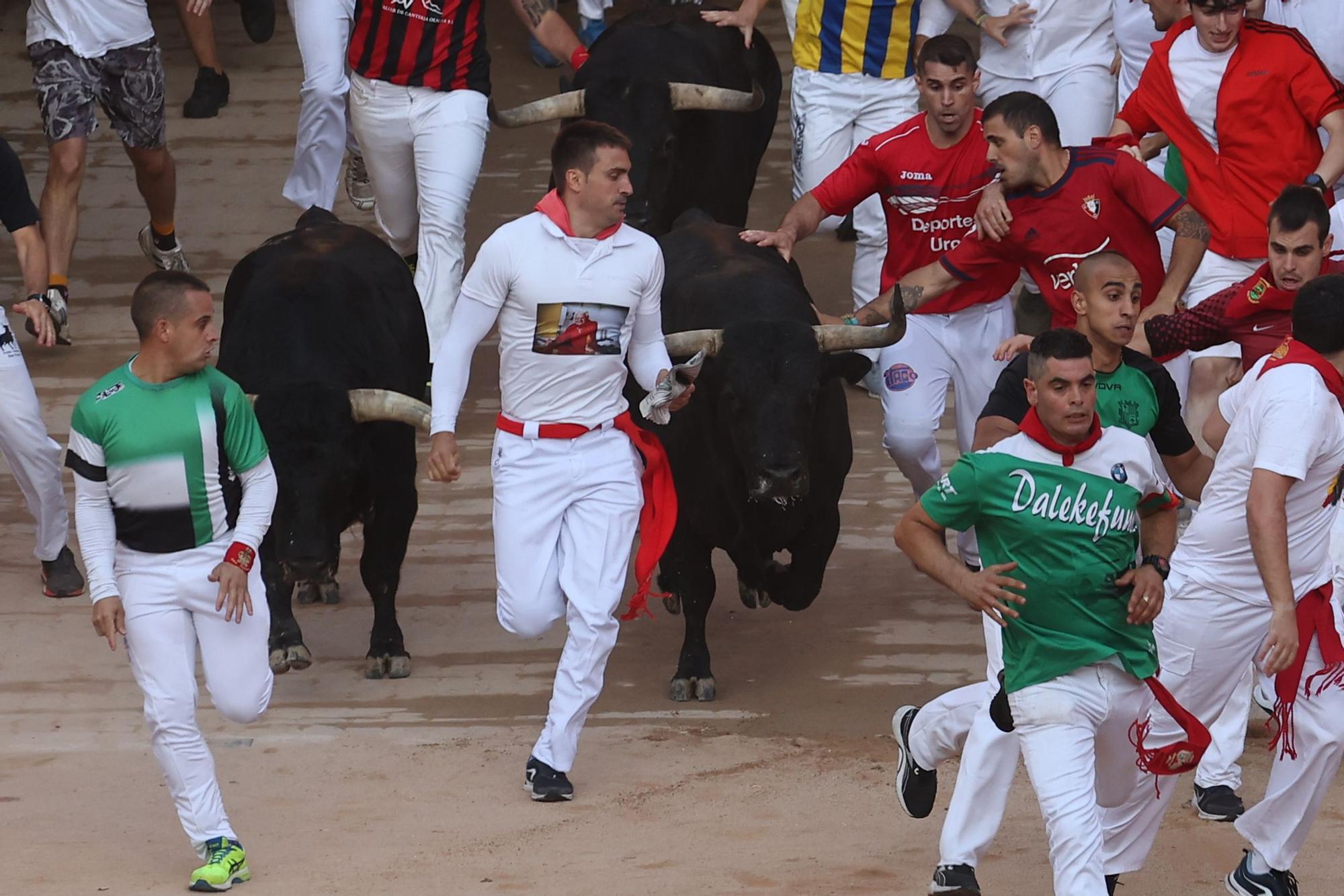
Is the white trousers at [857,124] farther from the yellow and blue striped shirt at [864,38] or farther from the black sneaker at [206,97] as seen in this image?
the black sneaker at [206,97]

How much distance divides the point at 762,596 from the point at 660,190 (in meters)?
2.46

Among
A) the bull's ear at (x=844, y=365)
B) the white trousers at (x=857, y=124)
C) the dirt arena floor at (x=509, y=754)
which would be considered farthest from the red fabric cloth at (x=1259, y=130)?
the white trousers at (x=857, y=124)

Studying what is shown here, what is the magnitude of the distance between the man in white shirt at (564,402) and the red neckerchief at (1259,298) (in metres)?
1.80

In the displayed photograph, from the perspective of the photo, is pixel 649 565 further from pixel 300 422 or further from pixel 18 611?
pixel 18 611

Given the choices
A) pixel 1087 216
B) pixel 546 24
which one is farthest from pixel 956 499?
pixel 546 24

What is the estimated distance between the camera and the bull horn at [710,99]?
384 inches

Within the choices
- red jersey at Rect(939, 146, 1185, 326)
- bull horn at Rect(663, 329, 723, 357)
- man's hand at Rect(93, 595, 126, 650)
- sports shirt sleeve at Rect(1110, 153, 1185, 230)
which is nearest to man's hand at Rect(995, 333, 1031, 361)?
red jersey at Rect(939, 146, 1185, 326)

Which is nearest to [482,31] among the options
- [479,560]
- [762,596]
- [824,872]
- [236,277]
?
[236,277]

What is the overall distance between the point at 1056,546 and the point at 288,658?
11.4 feet

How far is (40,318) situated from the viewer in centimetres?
745

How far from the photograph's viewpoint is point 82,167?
9.78 m

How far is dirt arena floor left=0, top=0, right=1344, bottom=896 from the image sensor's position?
582cm

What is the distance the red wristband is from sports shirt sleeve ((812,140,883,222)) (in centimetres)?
324

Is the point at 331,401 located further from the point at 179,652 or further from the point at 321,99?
the point at 321,99
